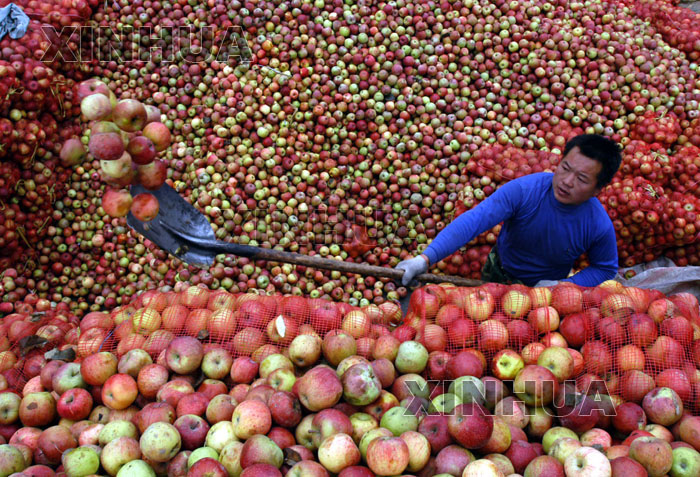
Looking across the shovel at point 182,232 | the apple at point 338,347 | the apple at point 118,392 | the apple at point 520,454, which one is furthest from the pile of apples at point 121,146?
the apple at point 520,454

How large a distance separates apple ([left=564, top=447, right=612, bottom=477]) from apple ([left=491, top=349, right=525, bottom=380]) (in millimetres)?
477

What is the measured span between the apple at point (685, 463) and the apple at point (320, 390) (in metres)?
1.31

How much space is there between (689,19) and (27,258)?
890cm

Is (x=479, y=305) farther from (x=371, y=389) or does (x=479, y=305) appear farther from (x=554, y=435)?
(x=371, y=389)

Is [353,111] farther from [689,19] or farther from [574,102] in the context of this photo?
[689,19]

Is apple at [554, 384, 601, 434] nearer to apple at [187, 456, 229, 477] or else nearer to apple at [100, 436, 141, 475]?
apple at [187, 456, 229, 477]

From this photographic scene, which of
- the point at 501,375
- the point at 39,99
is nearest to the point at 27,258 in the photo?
the point at 39,99

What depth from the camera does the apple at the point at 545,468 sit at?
1.67m

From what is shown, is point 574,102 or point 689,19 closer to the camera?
point 574,102

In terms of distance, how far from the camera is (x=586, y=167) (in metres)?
2.97

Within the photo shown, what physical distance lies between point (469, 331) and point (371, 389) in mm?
729

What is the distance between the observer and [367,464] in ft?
5.70

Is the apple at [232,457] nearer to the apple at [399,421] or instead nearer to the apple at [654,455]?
the apple at [399,421]

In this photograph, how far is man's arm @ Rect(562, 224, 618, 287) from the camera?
134 inches
